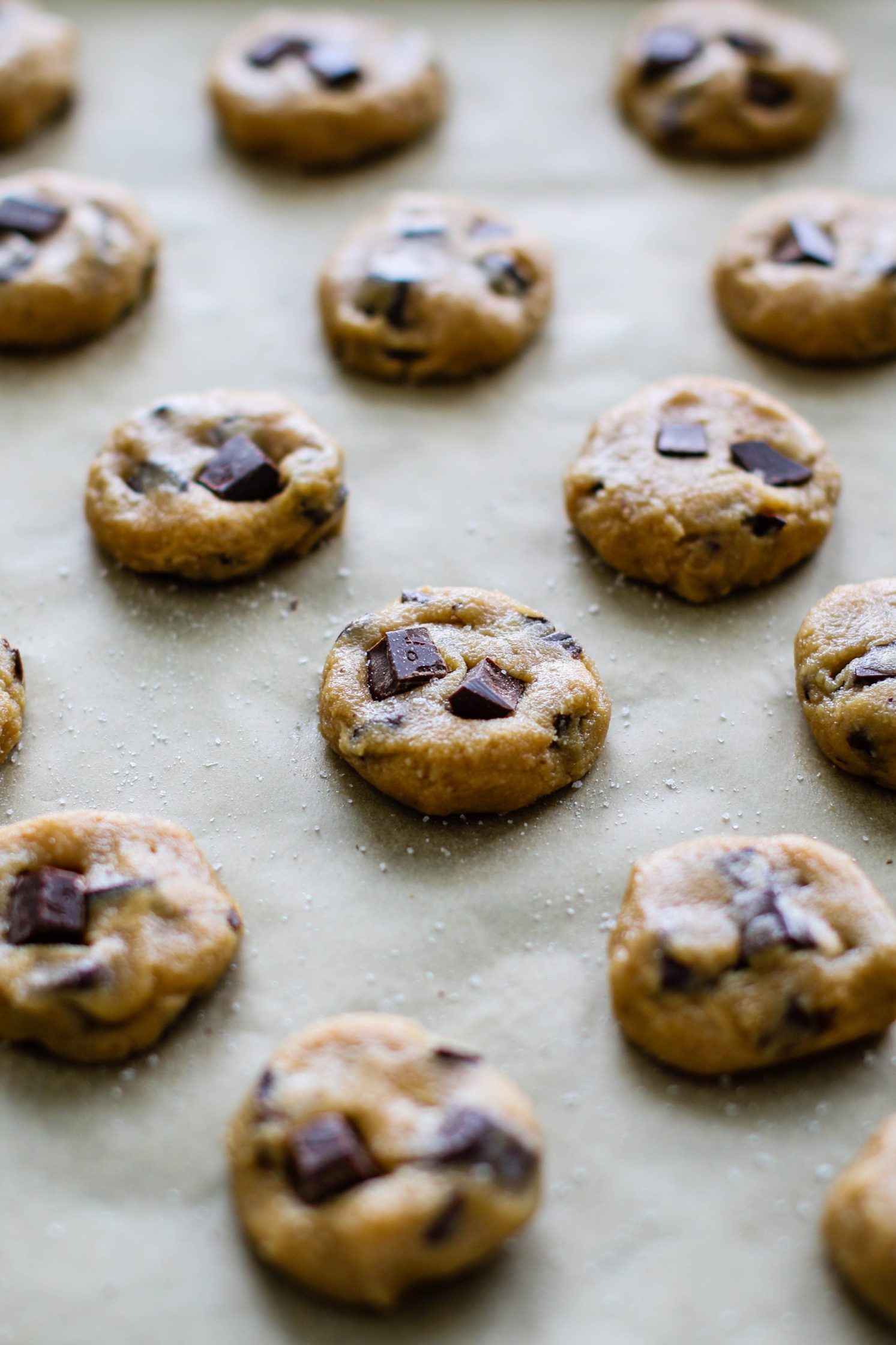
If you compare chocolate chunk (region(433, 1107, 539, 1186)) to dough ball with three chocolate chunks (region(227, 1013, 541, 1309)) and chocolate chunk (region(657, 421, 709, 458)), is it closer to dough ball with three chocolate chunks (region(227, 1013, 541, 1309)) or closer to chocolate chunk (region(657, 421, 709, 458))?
dough ball with three chocolate chunks (region(227, 1013, 541, 1309))

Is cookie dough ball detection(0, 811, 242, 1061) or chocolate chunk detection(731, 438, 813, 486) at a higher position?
chocolate chunk detection(731, 438, 813, 486)

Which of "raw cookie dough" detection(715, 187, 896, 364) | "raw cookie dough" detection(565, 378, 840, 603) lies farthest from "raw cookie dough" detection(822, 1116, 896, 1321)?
"raw cookie dough" detection(715, 187, 896, 364)

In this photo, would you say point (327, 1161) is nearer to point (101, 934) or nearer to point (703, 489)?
point (101, 934)

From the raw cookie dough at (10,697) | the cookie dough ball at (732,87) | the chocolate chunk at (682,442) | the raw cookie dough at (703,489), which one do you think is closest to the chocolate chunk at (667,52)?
the cookie dough ball at (732,87)

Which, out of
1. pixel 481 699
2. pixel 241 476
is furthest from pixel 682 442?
pixel 241 476

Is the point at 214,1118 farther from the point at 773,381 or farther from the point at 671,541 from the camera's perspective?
the point at 773,381

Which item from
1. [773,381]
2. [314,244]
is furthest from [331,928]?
[314,244]

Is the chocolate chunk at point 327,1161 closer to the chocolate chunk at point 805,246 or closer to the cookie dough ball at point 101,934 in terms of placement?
the cookie dough ball at point 101,934
